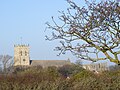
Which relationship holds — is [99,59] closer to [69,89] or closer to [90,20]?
[90,20]

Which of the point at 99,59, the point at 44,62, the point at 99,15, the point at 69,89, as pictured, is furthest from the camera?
the point at 44,62

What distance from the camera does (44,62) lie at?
438 ft

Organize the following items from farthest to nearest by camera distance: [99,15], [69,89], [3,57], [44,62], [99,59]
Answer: [44,62] < [3,57] < [69,89] < [99,59] < [99,15]

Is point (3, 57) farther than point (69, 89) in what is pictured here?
Yes

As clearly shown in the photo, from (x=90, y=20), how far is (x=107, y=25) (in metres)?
0.45

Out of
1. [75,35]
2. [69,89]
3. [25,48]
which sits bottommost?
[69,89]

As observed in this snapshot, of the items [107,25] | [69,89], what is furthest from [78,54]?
[69,89]

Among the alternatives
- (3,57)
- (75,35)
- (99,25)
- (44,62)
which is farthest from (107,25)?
(44,62)

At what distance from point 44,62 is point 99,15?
127 meters

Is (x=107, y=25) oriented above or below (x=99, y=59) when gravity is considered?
above

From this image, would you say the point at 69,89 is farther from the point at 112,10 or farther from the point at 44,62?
the point at 44,62

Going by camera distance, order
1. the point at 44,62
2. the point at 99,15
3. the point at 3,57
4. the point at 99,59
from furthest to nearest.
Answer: the point at 44,62, the point at 3,57, the point at 99,59, the point at 99,15

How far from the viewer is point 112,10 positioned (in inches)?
284

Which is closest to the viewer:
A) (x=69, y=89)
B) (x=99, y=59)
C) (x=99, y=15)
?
(x=99, y=15)
